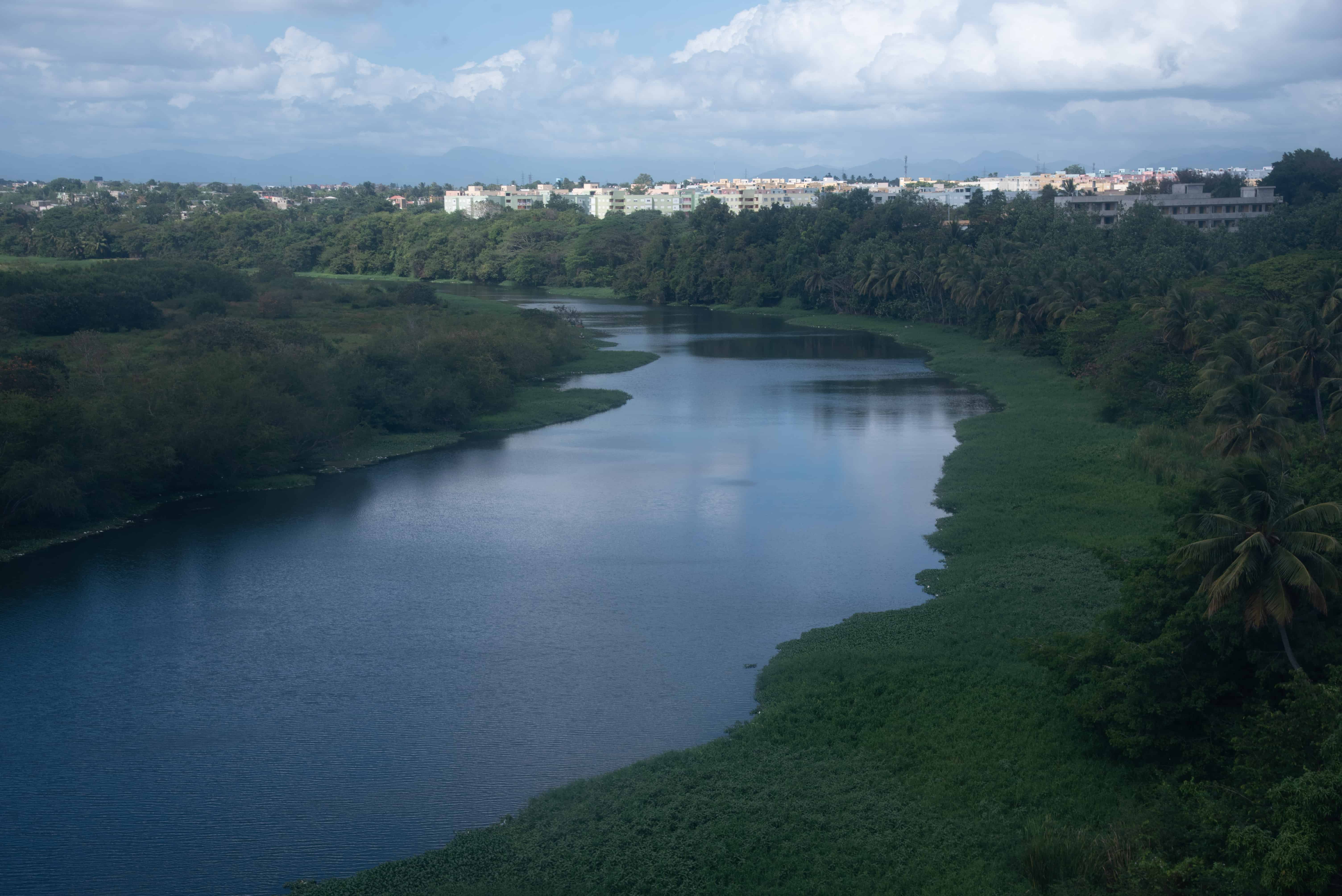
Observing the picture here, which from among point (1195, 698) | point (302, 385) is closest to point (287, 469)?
point (302, 385)

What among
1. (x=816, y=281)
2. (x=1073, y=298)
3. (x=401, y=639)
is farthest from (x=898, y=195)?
(x=401, y=639)

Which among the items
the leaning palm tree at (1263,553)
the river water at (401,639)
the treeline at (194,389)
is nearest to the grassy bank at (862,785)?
the river water at (401,639)

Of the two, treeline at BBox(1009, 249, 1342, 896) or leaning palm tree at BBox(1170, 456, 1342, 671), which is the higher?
leaning palm tree at BBox(1170, 456, 1342, 671)

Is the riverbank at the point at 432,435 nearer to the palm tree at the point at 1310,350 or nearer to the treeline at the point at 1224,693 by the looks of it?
the treeline at the point at 1224,693

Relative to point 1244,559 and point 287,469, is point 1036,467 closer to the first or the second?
point 1244,559

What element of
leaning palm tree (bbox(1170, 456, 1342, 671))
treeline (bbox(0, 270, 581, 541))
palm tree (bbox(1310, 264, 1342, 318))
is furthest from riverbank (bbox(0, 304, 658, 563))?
palm tree (bbox(1310, 264, 1342, 318))

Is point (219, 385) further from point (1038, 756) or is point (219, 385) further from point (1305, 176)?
point (1305, 176)

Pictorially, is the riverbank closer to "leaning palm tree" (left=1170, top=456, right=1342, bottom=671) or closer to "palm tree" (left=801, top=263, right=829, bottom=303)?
"leaning palm tree" (left=1170, top=456, right=1342, bottom=671)
